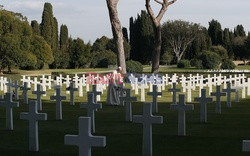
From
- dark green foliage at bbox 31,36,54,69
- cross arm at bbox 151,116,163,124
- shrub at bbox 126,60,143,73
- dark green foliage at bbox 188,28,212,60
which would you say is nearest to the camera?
cross arm at bbox 151,116,163,124

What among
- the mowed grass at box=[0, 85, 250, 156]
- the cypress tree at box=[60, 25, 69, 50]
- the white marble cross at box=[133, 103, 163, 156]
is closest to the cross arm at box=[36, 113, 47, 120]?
the mowed grass at box=[0, 85, 250, 156]

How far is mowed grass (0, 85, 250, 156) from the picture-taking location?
381 inches

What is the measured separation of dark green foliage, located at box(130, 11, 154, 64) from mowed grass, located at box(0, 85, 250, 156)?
2736 inches

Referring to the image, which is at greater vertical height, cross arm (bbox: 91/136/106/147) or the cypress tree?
the cypress tree

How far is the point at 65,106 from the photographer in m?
19.0

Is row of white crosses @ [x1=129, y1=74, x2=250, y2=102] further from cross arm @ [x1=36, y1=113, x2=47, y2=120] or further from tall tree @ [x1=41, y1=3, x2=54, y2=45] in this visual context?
tall tree @ [x1=41, y1=3, x2=54, y2=45]

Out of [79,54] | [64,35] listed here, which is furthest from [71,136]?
[64,35]

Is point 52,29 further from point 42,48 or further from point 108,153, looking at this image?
point 108,153

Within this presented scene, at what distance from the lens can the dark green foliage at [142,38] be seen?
3381 inches

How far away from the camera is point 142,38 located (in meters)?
87.1

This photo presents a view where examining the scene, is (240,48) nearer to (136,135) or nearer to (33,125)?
(136,135)

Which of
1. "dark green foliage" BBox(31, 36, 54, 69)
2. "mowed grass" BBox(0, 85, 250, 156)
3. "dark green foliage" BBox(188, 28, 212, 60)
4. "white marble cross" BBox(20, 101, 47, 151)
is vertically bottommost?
"mowed grass" BBox(0, 85, 250, 156)

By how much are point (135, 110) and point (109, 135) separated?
235 inches

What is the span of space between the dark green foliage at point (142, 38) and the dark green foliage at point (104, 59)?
11.4 m
